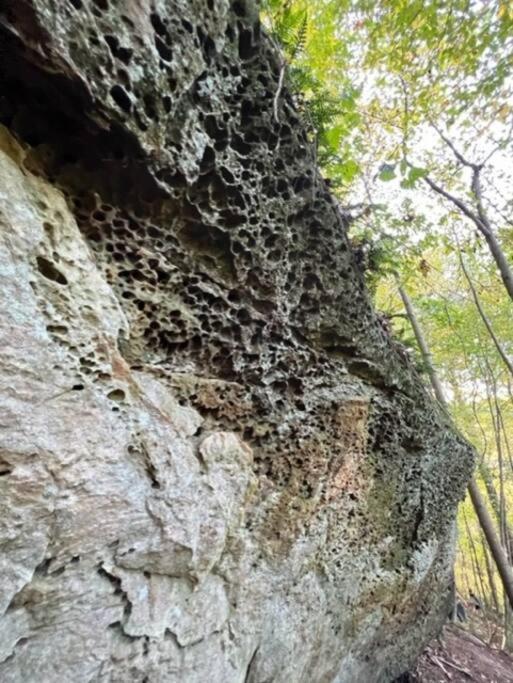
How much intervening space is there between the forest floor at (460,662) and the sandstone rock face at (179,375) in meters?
1.23

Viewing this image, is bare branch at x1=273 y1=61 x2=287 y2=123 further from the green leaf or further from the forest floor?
the forest floor

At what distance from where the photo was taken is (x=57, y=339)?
1.41 meters

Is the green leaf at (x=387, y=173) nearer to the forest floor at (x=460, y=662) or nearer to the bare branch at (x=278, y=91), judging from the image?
the bare branch at (x=278, y=91)

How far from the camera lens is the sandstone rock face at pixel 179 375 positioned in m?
1.34

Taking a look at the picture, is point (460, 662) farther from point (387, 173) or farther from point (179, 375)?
point (387, 173)

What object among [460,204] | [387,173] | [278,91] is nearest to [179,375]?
[278,91]

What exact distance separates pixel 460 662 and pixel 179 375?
15.8 ft

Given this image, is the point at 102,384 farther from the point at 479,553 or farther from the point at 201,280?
the point at 479,553

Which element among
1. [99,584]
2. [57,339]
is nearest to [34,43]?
[57,339]

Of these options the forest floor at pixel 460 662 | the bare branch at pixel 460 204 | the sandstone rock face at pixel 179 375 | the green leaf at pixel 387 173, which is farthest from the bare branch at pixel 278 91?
the forest floor at pixel 460 662

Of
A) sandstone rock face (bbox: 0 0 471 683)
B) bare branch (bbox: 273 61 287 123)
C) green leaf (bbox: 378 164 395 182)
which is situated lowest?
sandstone rock face (bbox: 0 0 471 683)

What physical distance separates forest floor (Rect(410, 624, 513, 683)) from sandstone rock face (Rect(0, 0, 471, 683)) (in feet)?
4.05

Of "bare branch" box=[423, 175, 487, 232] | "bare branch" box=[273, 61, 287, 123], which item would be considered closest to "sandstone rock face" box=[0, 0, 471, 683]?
"bare branch" box=[273, 61, 287, 123]

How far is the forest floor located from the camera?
11.8 feet
